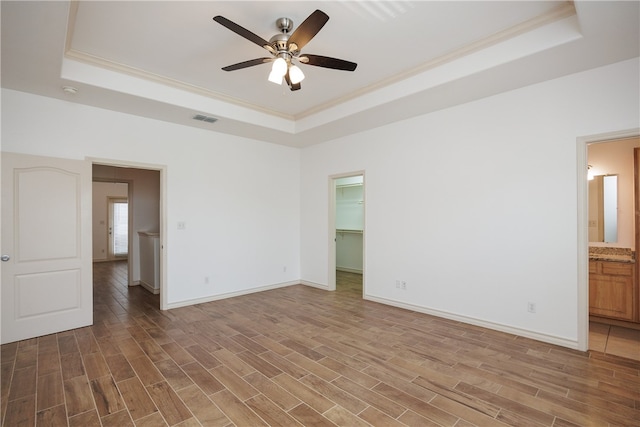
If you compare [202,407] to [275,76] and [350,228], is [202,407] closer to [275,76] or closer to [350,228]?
[275,76]

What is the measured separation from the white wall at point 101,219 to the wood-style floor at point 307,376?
7296mm

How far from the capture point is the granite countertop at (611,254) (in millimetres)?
3867

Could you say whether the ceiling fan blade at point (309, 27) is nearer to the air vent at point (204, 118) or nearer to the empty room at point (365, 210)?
the empty room at point (365, 210)

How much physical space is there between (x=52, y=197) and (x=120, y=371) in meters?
2.32

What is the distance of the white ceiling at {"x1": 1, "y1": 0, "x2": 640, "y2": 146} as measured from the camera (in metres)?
2.50

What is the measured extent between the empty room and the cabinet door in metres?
0.02

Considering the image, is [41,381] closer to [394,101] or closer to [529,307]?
[394,101]

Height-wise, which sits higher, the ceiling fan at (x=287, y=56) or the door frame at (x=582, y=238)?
the ceiling fan at (x=287, y=56)

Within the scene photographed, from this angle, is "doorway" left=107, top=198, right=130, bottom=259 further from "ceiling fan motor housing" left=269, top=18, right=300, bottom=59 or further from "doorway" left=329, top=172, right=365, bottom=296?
"ceiling fan motor housing" left=269, top=18, right=300, bottom=59

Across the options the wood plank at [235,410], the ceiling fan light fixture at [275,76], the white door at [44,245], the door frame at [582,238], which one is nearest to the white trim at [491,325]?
the door frame at [582,238]

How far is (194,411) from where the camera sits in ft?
7.12

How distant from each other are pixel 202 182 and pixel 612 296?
5989 millimetres

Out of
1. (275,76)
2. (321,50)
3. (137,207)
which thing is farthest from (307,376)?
(137,207)

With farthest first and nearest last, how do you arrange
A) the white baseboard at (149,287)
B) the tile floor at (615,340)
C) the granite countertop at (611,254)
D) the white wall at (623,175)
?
the white baseboard at (149,287), the white wall at (623,175), the granite countertop at (611,254), the tile floor at (615,340)
